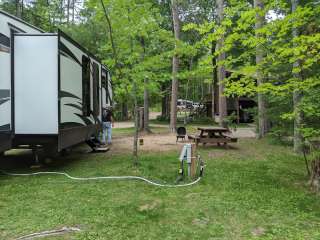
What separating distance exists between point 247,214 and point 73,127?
422 cm

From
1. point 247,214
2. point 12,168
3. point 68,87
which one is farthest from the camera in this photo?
point 12,168

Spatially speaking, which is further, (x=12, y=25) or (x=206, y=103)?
(x=206, y=103)

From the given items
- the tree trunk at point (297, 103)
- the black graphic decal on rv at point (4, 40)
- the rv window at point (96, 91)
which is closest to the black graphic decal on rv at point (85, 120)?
the rv window at point (96, 91)

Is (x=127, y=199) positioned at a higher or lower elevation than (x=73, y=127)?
lower

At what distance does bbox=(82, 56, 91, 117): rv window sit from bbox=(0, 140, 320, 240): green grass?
1.55 metres

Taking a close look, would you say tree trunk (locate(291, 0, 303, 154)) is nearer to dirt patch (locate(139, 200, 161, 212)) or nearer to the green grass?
the green grass

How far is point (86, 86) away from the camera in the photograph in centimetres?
842

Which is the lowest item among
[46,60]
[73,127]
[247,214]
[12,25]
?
[247,214]

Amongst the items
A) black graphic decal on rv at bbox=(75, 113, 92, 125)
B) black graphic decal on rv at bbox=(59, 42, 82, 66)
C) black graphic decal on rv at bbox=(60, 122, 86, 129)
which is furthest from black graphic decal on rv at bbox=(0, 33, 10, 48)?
black graphic decal on rv at bbox=(75, 113, 92, 125)

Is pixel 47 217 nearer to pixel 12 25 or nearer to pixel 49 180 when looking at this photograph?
pixel 49 180

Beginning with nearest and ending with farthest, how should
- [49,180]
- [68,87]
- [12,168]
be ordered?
[49,180], [68,87], [12,168]

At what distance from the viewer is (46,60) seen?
252 inches

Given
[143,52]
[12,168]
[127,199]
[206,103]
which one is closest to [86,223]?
[127,199]

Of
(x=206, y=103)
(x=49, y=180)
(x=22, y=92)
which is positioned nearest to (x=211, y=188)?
(x=49, y=180)
